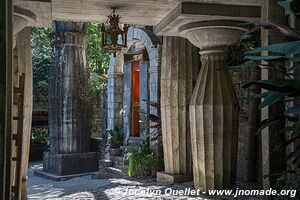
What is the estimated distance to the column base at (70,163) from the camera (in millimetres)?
10781

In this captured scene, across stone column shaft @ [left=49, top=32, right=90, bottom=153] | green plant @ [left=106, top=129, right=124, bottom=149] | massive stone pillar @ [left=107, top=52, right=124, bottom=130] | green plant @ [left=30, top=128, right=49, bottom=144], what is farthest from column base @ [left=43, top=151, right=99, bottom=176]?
green plant @ [left=30, top=128, right=49, bottom=144]

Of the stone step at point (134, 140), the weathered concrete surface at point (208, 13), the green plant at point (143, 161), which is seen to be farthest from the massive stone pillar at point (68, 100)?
the weathered concrete surface at point (208, 13)

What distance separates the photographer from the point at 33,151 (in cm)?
1564

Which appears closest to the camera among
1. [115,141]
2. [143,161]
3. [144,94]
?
[143,161]

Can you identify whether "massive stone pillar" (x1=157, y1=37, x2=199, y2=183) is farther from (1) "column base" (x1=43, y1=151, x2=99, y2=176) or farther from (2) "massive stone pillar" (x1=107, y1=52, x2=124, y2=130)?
(1) "column base" (x1=43, y1=151, x2=99, y2=176)

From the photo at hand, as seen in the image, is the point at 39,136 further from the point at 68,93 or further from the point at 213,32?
the point at 213,32

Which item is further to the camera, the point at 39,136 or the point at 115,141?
the point at 39,136

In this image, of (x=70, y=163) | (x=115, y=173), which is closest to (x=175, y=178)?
(x=115, y=173)

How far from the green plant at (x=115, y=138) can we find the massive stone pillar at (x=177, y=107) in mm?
3737

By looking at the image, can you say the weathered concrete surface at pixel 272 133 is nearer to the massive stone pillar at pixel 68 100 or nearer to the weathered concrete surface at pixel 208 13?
the weathered concrete surface at pixel 208 13

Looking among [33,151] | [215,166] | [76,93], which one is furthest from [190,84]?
[33,151]

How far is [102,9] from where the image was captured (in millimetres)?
5473

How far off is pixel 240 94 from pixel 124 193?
8.92ft

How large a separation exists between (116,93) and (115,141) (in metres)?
1.48
